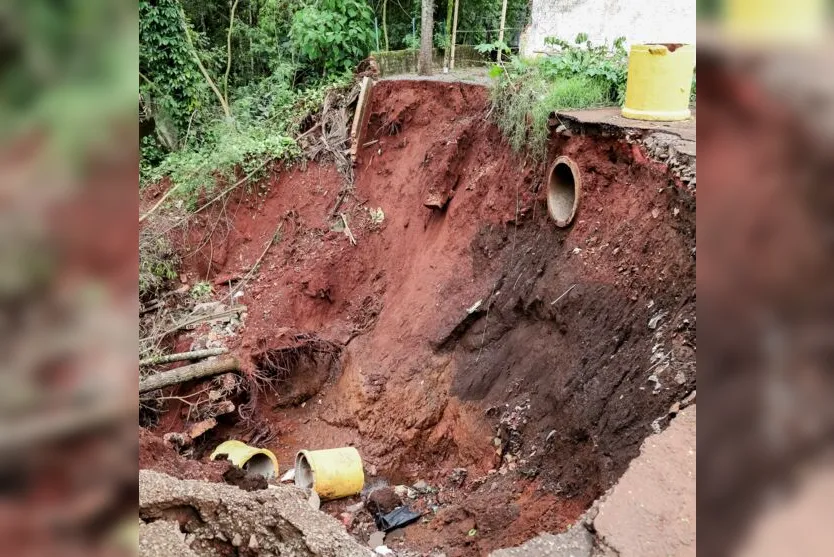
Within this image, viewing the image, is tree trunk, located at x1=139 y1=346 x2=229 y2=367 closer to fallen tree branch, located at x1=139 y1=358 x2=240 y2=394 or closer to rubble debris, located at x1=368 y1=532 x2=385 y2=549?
fallen tree branch, located at x1=139 y1=358 x2=240 y2=394

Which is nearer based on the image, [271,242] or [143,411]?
[143,411]

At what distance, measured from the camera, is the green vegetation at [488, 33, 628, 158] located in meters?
6.41

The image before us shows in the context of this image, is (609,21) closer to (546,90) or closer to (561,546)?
(546,90)

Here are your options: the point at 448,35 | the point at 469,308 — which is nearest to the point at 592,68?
the point at 469,308

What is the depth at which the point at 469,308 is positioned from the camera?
6840 mm

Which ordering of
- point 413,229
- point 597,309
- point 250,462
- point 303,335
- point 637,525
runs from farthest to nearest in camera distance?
1. point 413,229
2. point 303,335
3. point 250,462
4. point 597,309
5. point 637,525

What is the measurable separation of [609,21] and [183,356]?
8.10 m

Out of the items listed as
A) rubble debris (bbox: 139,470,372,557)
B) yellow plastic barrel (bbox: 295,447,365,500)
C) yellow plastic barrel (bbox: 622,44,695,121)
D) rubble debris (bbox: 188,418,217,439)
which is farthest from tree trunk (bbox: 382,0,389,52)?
rubble debris (bbox: 139,470,372,557)

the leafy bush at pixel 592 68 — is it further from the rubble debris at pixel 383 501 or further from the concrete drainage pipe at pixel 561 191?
the rubble debris at pixel 383 501

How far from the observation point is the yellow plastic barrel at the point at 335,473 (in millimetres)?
5766
